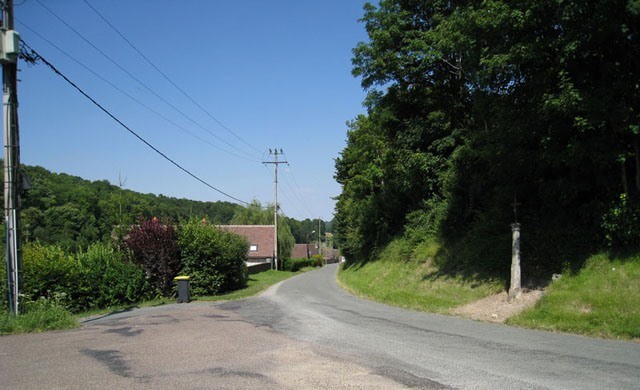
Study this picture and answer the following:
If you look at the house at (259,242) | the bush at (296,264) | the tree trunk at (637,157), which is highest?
the tree trunk at (637,157)

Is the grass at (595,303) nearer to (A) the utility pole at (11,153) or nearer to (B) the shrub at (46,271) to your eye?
(A) the utility pole at (11,153)

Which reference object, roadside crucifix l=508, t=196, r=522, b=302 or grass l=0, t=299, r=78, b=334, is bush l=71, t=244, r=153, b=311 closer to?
grass l=0, t=299, r=78, b=334

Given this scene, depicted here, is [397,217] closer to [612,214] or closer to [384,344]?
[612,214]

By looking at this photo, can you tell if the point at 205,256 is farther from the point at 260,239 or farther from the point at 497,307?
the point at 260,239

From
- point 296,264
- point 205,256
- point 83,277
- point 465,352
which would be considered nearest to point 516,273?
point 465,352

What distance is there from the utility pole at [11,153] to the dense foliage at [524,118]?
1295 cm

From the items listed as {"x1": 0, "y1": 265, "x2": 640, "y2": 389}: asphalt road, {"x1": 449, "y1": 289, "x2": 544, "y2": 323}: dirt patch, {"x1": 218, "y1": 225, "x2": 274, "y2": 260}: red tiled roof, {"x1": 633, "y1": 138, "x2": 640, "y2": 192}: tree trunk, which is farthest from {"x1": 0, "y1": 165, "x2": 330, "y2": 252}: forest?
{"x1": 633, "y1": 138, "x2": 640, "y2": 192}: tree trunk

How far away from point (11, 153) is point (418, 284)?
15672mm

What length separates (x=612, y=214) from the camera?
1265 centimetres

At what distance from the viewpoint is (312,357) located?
8.05 m

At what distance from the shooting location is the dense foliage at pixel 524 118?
11859 millimetres

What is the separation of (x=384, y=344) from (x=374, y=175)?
3026 centimetres

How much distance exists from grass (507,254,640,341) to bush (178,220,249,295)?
14877mm

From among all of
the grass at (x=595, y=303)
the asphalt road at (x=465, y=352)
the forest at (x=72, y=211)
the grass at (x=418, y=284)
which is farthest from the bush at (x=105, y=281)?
the forest at (x=72, y=211)
